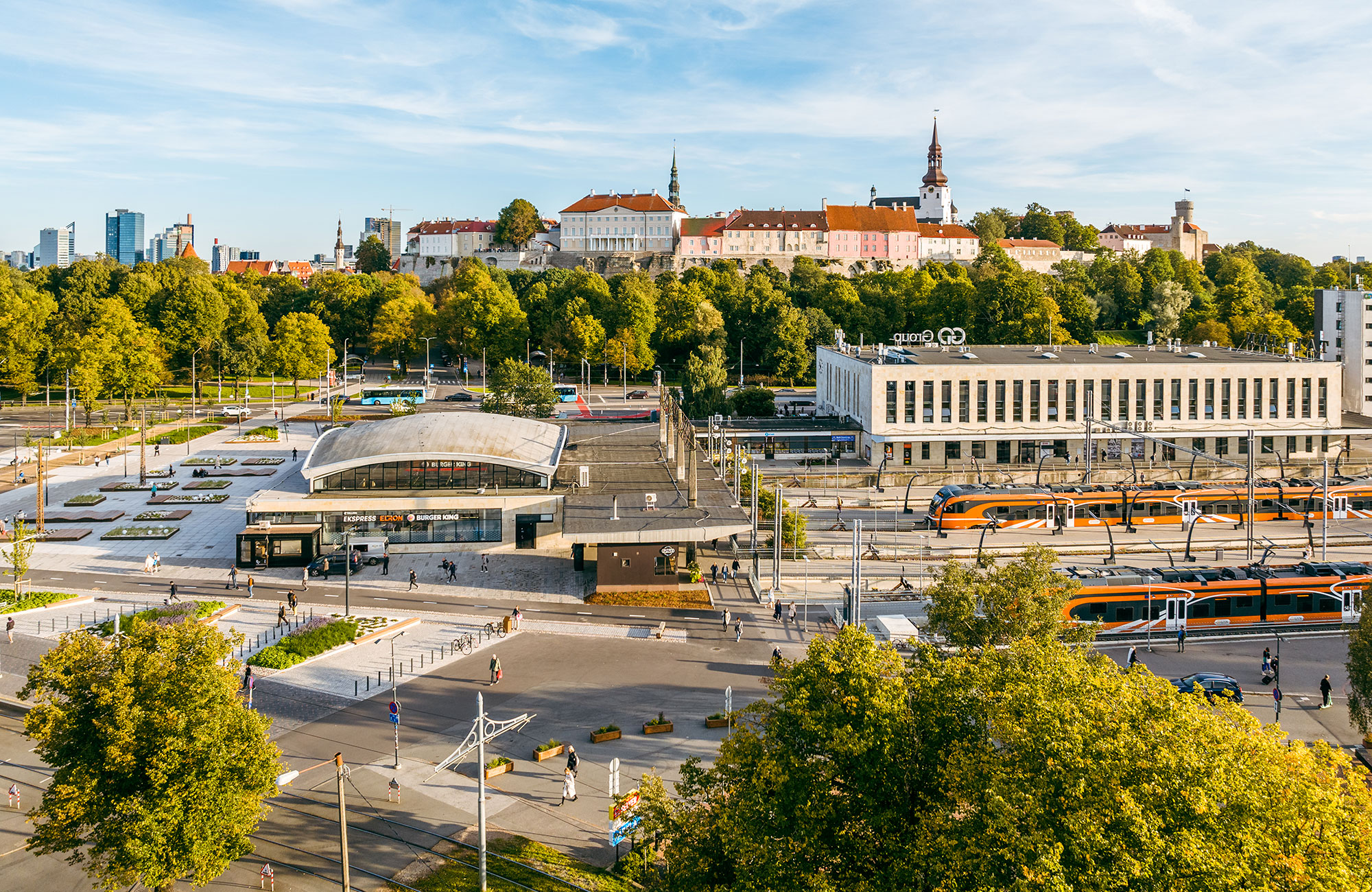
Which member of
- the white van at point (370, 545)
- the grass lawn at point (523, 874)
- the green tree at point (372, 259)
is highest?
the green tree at point (372, 259)

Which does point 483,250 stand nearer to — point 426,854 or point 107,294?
point 107,294

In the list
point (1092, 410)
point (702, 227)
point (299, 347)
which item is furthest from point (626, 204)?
point (1092, 410)

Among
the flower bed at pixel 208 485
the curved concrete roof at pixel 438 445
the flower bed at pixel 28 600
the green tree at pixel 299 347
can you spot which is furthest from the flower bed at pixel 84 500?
the green tree at pixel 299 347

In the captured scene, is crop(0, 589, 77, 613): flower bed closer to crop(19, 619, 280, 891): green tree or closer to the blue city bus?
crop(19, 619, 280, 891): green tree

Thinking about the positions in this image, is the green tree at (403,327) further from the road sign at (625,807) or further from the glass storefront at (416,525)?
the road sign at (625,807)

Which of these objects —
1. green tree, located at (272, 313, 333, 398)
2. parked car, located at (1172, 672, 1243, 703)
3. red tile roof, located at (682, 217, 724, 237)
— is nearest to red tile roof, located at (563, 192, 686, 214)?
red tile roof, located at (682, 217, 724, 237)
